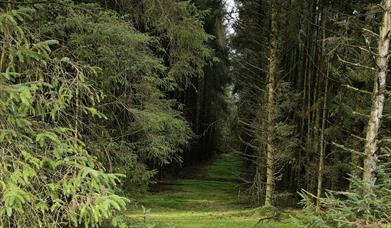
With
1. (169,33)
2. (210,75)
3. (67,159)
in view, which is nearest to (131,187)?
(169,33)

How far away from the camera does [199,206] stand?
17531 millimetres

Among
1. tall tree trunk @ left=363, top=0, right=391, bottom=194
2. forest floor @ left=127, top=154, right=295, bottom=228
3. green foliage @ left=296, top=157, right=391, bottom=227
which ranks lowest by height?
forest floor @ left=127, top=154, right=295, bottom=228

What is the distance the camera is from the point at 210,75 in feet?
105

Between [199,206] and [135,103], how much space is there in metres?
9.13

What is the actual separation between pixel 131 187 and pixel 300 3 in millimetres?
8626

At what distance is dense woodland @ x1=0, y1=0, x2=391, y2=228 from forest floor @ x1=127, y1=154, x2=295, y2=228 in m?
1.00

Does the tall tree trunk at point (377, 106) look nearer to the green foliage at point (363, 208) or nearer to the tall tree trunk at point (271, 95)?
the green foliage at point (363, 208)

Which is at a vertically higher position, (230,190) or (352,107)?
(352,107)

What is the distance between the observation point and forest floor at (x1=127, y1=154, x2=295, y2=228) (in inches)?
457

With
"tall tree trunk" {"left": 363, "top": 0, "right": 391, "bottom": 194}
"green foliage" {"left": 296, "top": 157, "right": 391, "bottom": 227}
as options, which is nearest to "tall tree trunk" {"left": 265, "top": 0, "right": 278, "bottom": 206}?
"tall tree trunk" {"left": 363, "top": 0, "right": 391, "bottom": 194}

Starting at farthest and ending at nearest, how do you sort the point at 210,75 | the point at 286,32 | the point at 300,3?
the point at 210,75 < the point at 286,32 < the point at 300,3

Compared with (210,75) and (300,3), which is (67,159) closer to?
(300,3)

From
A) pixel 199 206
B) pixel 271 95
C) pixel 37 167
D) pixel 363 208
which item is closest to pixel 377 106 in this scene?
pixel 363 208

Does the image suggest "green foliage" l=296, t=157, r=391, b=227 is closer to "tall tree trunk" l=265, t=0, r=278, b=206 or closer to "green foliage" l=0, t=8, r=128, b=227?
"green foliage" l=0, t=8, r=128, b=227
